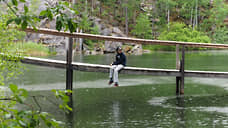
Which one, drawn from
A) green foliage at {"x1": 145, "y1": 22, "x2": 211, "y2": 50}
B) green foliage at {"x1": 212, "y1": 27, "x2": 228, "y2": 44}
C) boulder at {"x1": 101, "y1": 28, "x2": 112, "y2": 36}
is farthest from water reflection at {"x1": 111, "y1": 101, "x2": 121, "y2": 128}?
green foliage at {"x1": 212, "y1": 27, "x2": 228, "y2": 44}

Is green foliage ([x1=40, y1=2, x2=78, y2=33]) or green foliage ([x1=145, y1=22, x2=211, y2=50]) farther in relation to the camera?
green foliage ([x1=145, y1=22, x2=211, y2=50])

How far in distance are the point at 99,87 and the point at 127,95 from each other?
1992mm

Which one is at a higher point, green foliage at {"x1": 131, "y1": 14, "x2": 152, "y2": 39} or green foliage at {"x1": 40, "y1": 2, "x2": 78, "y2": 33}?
green foliage at {"x1": 131, "y1": 14, "x2": 152, "y2": 39}

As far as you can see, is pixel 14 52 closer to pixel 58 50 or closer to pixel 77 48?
pixel 58 50

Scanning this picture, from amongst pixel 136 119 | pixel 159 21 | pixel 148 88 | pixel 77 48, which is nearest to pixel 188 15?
pixel 159 21

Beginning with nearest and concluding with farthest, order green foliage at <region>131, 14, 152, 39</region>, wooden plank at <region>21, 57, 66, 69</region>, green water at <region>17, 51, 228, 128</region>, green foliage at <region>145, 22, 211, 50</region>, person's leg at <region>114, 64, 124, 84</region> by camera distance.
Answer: green water at <region>17, 51, 228, 128</region> < person's leg at <region>114, 64, 124, 84</region> < wooden plank at <region>21, 57, 66, 69</region> < green foliage at <region>145, 22, 211, 50</region> < green foliage at <region>131, 14, 152, 39</region>

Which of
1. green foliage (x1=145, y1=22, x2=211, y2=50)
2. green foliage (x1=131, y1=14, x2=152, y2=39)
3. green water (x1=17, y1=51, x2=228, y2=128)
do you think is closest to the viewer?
green water (x1=17, y1=51, x2=228, y2=128)

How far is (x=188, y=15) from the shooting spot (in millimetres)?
52562

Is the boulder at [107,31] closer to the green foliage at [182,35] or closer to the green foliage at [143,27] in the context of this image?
the green foliage at [143,27]

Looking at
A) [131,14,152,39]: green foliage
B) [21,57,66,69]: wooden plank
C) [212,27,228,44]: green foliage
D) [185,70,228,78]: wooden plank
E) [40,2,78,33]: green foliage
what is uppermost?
[131,14,152,39]: green foliage

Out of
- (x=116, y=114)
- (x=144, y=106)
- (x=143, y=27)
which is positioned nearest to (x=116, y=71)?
(x=144, y=106)

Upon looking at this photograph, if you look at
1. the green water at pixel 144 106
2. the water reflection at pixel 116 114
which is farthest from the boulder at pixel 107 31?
the water reflection at pixel 116 114

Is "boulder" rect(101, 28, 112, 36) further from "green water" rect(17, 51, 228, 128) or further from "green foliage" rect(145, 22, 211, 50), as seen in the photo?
"green water" rect(17, 51, 228, 128)

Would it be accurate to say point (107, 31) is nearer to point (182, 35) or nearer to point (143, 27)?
point (143, 27)
